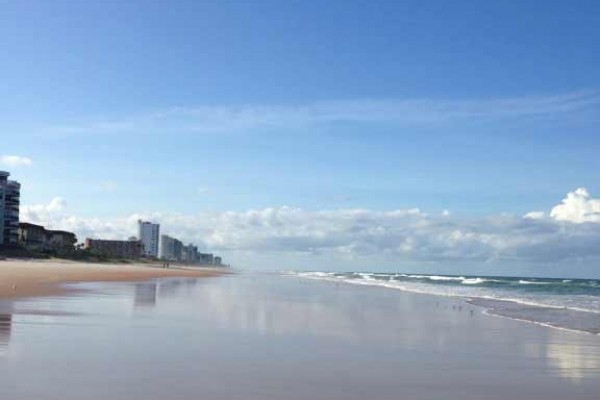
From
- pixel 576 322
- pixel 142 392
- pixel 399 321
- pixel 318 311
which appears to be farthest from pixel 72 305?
pixel 576 322

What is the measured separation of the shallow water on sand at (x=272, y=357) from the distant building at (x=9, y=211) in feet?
342

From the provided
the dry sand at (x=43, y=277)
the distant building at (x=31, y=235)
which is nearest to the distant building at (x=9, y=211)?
the distant building at (x=31, y=235)

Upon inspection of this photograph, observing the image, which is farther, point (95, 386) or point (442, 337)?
point (442, 337)

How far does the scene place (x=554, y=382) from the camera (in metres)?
11.2

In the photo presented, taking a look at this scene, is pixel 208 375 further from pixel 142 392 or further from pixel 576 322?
pixel 576 322

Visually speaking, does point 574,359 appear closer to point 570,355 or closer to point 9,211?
→ point 570,355

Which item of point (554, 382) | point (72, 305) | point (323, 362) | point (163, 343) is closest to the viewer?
point (554, 382)

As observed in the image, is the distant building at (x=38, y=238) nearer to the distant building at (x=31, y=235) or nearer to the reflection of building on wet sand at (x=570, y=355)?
the distant building at (x=31, y=235)

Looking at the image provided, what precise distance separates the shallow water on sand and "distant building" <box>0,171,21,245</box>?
4109 inches

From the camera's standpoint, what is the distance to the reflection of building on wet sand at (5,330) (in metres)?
12.0

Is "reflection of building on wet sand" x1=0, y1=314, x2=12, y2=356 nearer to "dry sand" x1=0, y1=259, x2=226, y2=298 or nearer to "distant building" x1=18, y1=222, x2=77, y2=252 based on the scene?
"dry sand" x1=0, y1=259, x2=226, y2=298

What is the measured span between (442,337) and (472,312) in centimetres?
1128

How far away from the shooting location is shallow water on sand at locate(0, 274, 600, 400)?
Answer: 9.59 m

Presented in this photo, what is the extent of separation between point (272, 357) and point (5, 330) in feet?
20.0
